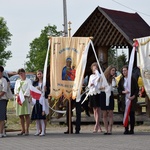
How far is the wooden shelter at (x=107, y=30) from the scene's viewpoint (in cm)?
1844

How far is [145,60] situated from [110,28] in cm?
306

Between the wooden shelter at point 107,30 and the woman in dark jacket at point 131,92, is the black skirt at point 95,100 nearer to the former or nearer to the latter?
the woman in dark jacket at point 131,92

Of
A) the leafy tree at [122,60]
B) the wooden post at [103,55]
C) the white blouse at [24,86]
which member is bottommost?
the white blouse at [24,86]

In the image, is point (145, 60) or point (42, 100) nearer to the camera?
point (42, 100)

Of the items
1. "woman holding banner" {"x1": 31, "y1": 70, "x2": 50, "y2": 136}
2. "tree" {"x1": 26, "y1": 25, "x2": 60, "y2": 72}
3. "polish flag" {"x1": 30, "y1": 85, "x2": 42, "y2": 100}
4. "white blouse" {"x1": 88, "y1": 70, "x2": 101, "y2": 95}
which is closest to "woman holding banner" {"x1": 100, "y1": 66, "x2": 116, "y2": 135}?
"white blouse" {"x1": 88, "y1": 70, "x2": 101, "y2": 95}

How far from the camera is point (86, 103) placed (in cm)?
1894

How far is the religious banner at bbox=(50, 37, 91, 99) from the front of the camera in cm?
1577

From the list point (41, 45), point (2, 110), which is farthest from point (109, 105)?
point (41, 45)

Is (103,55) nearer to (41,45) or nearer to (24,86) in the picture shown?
(24,86)
